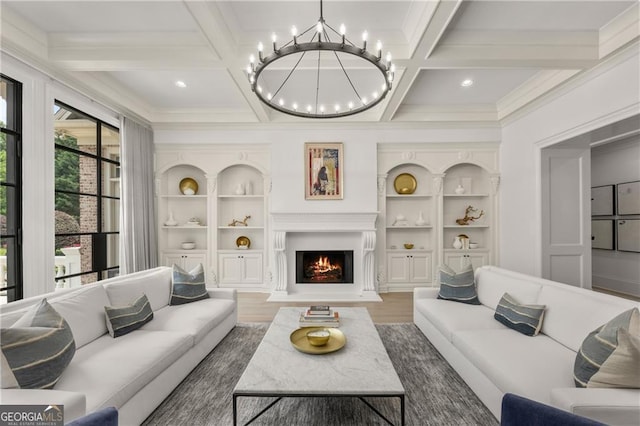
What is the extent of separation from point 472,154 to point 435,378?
393 cm

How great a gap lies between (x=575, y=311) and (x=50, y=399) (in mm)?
3063

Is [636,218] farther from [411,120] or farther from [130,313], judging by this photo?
[130,313]

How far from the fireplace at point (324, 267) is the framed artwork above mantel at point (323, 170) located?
99 centimetres

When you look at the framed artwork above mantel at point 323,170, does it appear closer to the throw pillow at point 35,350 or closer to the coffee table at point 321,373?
the coffee table at point 321,373

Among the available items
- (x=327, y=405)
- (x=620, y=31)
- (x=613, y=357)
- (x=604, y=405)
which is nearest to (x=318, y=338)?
(x=327, y=405)

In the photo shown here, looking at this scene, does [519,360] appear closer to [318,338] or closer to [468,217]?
[318,338]

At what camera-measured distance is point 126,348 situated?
193cm

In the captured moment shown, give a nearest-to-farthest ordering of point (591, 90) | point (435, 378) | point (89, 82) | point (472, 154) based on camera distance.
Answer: point (435, 378)
point (591, 90)
point (89, 82)
point (472, 154)

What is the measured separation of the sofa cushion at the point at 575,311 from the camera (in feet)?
5.92

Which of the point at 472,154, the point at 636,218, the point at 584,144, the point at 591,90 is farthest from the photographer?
the point at 472,154

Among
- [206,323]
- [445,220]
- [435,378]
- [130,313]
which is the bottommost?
[435,378]

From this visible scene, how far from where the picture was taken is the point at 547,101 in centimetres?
373

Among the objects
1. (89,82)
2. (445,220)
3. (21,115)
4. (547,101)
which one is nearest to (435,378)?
(445,220)

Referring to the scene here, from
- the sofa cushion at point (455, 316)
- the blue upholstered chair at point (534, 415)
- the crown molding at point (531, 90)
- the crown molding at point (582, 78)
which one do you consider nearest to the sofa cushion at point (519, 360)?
the sofa cushion at point (455, 316)
